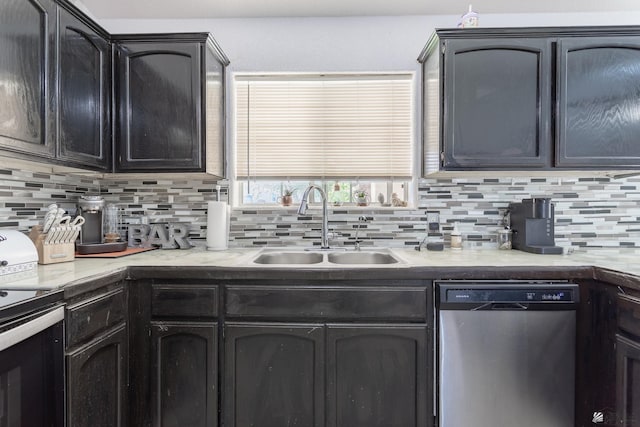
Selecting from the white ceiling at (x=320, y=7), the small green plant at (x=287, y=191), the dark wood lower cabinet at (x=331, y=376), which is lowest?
the dark wood lower cabinet at (x=331, y=376)

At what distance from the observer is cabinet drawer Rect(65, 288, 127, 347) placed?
126cm

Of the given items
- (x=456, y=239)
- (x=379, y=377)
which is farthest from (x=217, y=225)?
(x=456, y=239)

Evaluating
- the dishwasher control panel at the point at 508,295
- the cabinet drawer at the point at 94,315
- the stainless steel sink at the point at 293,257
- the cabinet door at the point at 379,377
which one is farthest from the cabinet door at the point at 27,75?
the dishwasher control panel at the point at 508,295

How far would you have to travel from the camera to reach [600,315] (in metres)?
1.53

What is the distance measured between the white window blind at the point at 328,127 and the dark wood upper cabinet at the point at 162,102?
0.45 metres

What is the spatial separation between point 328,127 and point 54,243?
5.39ft

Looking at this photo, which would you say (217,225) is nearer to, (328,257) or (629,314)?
(328,257)

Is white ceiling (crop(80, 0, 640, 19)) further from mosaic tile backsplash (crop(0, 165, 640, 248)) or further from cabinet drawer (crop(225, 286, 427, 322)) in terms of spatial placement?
cabinet drawer (crop(225, 286, 427, 322))

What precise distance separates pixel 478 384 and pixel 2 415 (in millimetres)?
1714

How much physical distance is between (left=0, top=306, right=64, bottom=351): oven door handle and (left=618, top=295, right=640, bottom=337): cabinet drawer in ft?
6.95

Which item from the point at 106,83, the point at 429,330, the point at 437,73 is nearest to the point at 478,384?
the point at 429,330

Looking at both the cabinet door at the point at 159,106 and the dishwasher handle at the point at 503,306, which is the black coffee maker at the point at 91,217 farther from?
the dishwasher handle at the point at 503,306

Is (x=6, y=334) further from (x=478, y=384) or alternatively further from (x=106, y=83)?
(x=478, y=384)

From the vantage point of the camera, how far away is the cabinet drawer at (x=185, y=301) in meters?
1.61
